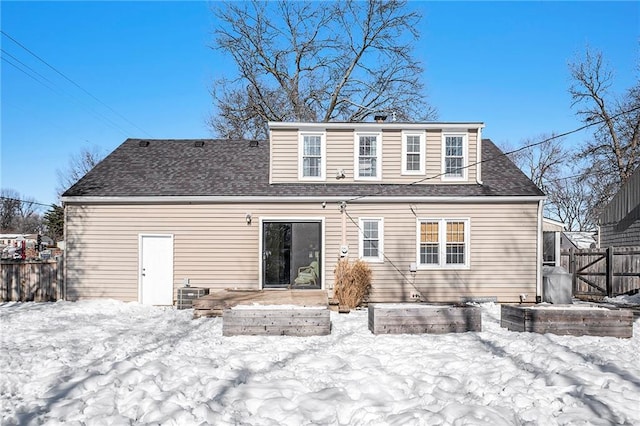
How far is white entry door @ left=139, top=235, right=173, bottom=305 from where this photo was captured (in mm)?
13148

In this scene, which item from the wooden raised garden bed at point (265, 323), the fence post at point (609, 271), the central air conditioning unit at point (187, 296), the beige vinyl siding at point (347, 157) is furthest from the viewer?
the fence post at point (609, 271)

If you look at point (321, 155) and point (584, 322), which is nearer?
Result: point (584, 322)

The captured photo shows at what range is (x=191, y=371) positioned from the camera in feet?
19.7

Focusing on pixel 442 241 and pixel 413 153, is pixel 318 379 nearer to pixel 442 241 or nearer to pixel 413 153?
pixel 442 241

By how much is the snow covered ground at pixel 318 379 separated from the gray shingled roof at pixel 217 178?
563 centimetres

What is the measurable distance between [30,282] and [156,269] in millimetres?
3920

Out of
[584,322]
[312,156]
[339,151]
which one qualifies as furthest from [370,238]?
[584,322]

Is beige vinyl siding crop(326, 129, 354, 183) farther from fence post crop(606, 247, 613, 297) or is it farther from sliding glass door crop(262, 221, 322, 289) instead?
fence post crop(606, 247, 613, 297)

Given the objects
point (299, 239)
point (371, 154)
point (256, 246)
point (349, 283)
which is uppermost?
point (371, 154)

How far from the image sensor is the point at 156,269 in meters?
13.2

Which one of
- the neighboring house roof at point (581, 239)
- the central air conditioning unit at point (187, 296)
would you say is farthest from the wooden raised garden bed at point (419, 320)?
the neighboring house roof at point (581, 239)

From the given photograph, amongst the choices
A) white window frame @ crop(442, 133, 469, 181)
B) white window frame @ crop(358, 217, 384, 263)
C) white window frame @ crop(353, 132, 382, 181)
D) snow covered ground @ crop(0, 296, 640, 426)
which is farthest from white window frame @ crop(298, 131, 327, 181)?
snow covered ground @ crop(0, 296, 640, 426)

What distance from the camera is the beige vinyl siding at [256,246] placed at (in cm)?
1320

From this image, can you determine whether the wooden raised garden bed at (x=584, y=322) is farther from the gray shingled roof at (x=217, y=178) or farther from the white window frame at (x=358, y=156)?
the white window frame at (x=358, y=156)
